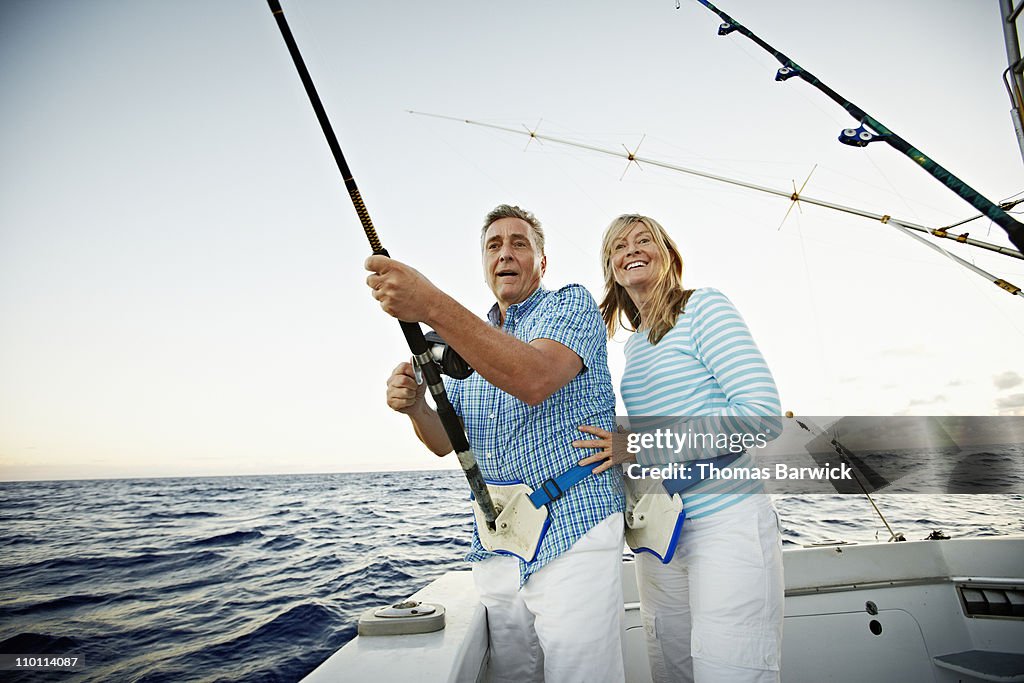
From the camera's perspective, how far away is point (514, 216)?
200 cm

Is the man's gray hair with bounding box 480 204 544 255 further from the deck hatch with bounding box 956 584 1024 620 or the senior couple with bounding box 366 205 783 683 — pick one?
the deck hatch with bounding box 956 584 1024 620

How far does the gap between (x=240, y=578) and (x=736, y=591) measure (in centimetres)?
968

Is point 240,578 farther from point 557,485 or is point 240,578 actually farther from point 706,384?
point 706,384

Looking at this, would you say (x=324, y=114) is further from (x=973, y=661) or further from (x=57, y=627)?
(x=57, y=627)

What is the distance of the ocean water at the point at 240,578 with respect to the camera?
209 inches

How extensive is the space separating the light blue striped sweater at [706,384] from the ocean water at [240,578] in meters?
3.45

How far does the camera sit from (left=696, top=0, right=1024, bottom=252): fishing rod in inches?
110

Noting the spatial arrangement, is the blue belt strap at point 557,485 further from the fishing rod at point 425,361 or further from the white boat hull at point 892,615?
the white boat hull at point 892,615

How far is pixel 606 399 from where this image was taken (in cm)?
179

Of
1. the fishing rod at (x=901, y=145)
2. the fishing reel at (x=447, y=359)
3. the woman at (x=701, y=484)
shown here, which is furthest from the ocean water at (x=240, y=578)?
the fishing reel at (x=447, y=359)

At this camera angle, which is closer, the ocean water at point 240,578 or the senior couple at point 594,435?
the senior couple at point 594,435

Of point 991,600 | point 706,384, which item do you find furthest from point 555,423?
point 991,600

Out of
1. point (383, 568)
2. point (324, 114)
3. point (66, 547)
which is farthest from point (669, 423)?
point (66, 547)

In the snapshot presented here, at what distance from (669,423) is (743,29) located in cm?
356
